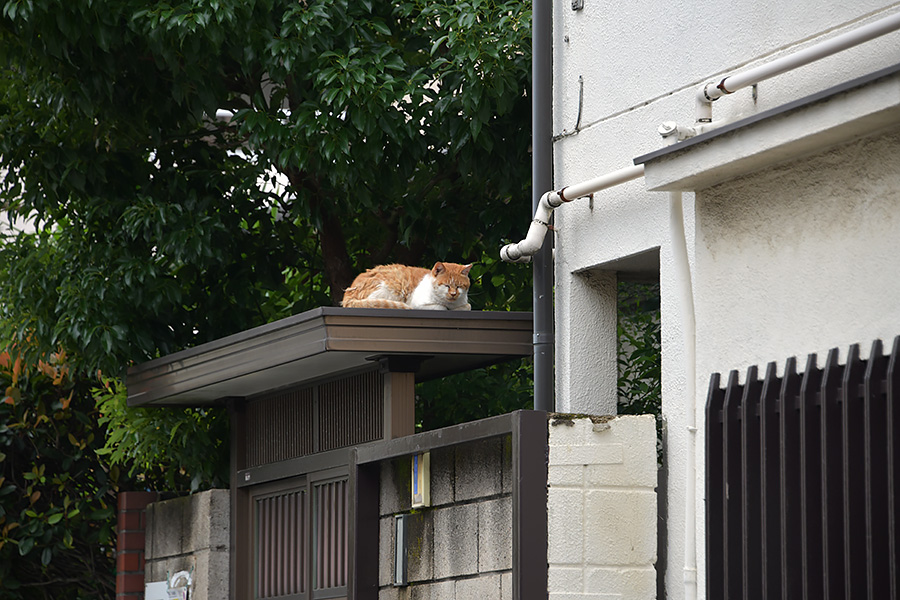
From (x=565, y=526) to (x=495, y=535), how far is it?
549 mm

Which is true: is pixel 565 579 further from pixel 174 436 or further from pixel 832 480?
pixel 174 436

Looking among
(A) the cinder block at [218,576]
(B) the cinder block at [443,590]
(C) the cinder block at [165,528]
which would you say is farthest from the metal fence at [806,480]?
(C) the cinder block at [165,528]

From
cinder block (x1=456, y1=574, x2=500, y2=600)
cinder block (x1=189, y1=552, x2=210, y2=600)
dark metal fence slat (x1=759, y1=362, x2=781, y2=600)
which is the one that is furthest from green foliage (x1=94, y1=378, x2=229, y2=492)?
dark metal fence slat (x1=759, y1=362, x2=781, y2=600)

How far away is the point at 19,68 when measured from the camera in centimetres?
1130

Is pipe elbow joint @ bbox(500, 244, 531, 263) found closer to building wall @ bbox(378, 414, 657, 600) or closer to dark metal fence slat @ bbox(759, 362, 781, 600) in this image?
building wall @ bbox(378, 414, 657, 600)

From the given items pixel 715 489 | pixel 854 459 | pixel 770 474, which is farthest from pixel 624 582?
pixel 854 459

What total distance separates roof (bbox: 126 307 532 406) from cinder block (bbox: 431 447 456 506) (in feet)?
2.63

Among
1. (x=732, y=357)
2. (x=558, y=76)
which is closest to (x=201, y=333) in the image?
(x=558, y=76)

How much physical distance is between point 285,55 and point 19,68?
98.1 inches

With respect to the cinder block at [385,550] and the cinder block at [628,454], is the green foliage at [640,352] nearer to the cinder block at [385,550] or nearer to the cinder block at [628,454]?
the cinder block at [385,550]

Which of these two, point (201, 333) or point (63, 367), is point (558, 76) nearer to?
point (201, 333)

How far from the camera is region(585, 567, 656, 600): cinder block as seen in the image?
725cm

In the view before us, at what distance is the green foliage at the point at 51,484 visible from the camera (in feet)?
45.2

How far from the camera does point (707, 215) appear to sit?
678 cm
